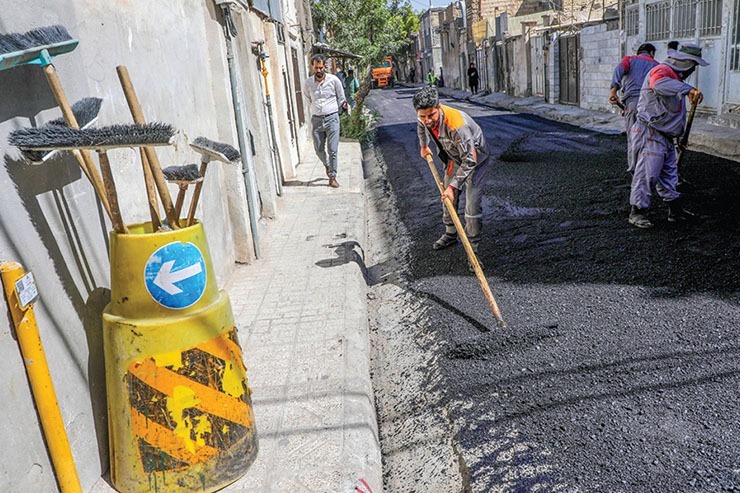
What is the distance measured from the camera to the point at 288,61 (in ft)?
44.3

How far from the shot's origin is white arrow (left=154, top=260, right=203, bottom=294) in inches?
105

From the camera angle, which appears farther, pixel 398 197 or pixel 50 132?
pixel 398 197

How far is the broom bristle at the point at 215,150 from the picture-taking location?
2.92 metres

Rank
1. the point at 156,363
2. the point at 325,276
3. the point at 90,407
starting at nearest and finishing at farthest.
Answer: the point at 156,363
the point at 90,407
the point at 325,276

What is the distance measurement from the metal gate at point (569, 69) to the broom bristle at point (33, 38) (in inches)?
750

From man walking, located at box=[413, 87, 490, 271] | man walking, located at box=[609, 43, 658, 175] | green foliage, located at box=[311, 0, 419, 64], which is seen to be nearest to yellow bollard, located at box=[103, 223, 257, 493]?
man walking, located at box=[413, 87, 490, 271]

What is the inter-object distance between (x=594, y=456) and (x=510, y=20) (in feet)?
93.5

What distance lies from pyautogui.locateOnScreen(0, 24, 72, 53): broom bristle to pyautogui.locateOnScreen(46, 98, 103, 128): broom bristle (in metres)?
0.29

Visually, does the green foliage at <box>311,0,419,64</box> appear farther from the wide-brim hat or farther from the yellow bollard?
the yellow bollard

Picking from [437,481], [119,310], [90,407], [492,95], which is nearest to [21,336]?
[119,310]

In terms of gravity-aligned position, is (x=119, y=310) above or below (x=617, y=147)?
above

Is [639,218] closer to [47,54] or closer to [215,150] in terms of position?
[215,150]

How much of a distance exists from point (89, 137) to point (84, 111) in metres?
0.51

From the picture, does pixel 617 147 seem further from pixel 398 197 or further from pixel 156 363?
pixel 156 363
